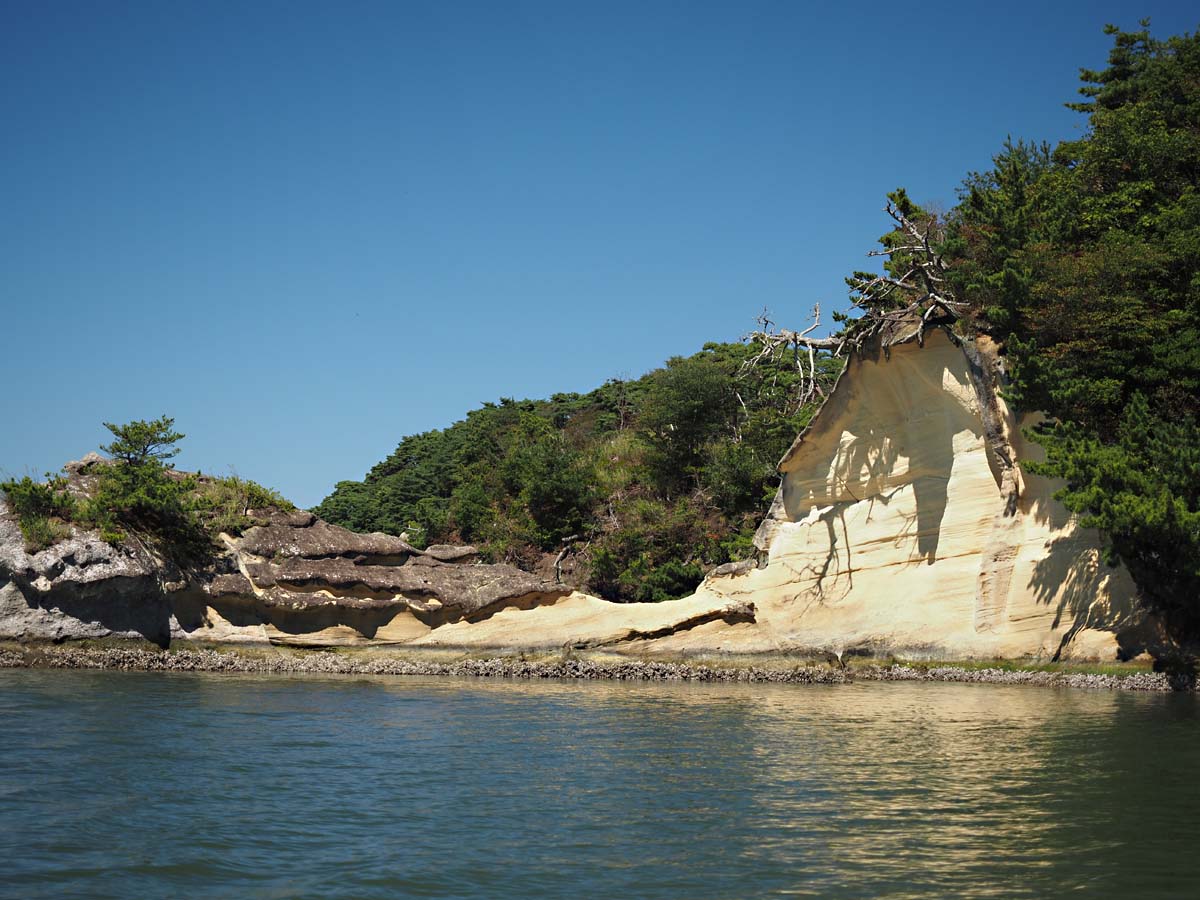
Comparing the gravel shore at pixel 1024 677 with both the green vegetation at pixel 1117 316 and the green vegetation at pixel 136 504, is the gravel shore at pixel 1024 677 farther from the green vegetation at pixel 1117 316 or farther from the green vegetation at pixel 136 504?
the green vegetation at pixel 136 504

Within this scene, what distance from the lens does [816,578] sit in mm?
24953

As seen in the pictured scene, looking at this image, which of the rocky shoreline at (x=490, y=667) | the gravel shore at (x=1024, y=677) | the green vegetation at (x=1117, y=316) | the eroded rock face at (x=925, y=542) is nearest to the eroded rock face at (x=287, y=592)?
the rocky shoreline at (x=490, y=667)

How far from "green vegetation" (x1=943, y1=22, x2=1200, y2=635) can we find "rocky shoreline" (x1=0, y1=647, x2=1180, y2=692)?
13.9 ft

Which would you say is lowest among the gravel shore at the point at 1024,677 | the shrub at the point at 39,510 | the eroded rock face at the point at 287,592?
the gravel shore at the point at 1024,677

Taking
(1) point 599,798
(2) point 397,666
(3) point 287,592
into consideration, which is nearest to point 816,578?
(2) point 397,666

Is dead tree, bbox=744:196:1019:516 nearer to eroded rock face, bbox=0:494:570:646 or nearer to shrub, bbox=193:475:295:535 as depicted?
eroded rock face, bbox=0:494:570:646

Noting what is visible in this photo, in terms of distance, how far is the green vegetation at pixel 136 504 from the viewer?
23516mm

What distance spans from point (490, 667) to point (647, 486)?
11620 millimetres

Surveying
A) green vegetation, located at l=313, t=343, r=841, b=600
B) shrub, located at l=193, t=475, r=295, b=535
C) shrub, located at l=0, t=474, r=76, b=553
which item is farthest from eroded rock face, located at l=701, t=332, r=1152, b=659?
shrub, located at l=0, t=474, r=76, b=553

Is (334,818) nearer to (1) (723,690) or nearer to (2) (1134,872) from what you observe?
(2) (1134,872)

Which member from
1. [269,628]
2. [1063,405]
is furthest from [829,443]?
[269,628]

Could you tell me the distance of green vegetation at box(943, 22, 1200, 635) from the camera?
17516 mm

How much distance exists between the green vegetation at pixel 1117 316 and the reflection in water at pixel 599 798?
10.2ft

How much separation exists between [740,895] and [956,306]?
59.8 ft
